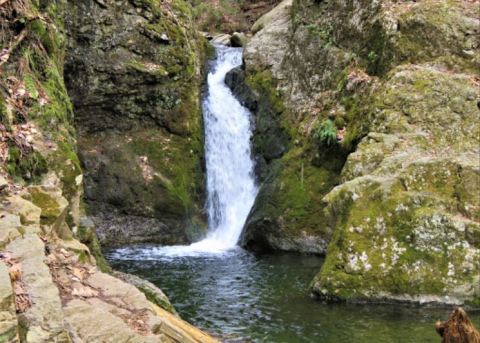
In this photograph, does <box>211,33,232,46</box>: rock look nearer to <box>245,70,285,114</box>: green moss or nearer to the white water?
the white water

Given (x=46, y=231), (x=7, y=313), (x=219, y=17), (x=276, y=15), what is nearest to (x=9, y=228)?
(x=46, y=231)

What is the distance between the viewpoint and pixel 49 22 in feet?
33.9

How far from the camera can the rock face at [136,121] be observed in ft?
50.1

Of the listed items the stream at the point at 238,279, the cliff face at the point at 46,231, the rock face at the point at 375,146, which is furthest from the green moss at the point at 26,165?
the rock face at the point at 375,146

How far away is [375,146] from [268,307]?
4.49m

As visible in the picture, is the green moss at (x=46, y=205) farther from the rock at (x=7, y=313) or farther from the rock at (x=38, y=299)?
the rock at (x=7, y=313)

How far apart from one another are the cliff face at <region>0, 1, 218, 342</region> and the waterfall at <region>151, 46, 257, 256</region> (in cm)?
653

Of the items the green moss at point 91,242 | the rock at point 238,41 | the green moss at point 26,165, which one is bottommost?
the green moss at point 91,242

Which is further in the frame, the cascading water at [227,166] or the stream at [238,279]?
the cascading water at [227,166]

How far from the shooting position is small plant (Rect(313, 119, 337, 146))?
13602 millimetres

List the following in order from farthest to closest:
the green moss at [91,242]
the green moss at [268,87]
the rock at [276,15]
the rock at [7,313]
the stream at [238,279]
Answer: the rock at [276,15], the green moss at [268,87], the green moss at [91,242], the stream at [238,279], the rock at [7,313]

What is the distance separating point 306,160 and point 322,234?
2341 mm

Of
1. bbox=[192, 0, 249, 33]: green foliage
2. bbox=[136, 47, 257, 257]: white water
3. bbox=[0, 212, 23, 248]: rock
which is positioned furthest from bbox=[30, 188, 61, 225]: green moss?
bbox=[192, 0, 249, 33]: green foliage

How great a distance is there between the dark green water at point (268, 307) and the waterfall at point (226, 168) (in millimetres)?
2822
